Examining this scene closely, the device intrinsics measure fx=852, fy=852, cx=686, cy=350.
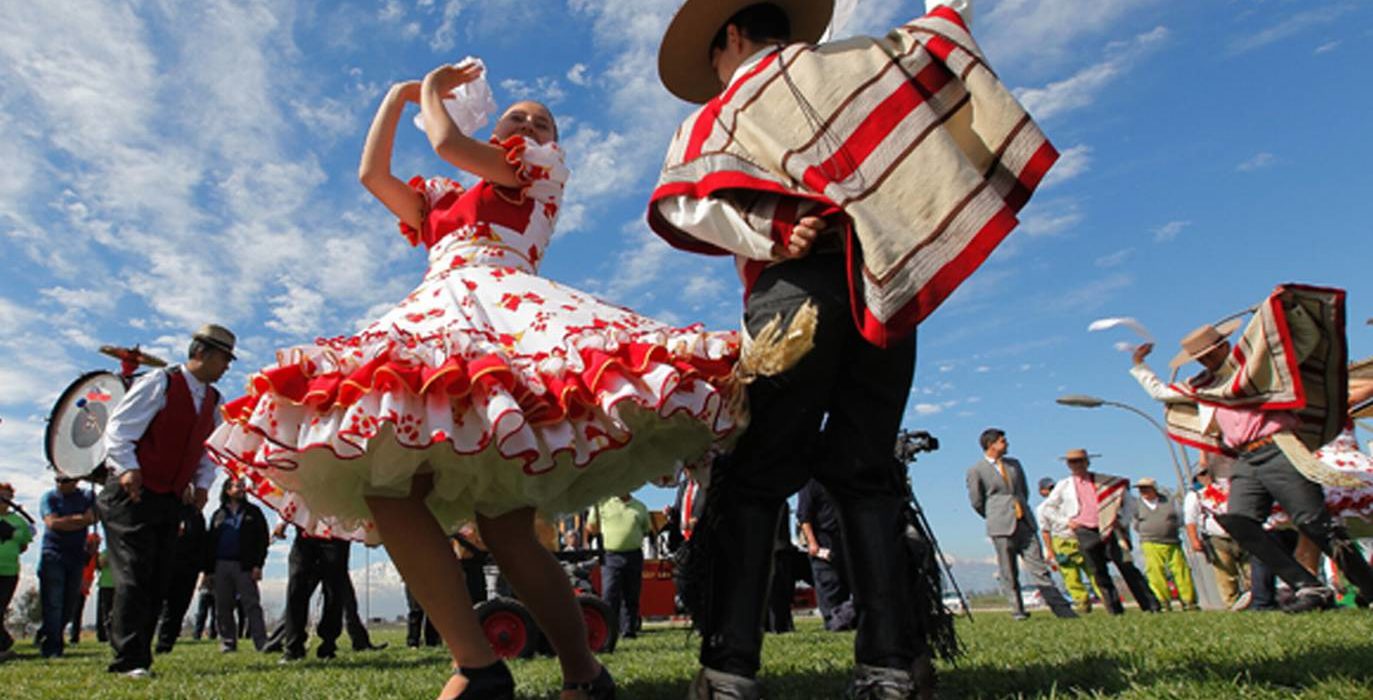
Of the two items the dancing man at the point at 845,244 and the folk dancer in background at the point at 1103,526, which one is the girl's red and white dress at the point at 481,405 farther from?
the folk dancer in background at the point at 1103,526

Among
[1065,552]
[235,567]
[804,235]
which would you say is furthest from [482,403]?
[1065,552]

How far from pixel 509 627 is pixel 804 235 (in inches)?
168

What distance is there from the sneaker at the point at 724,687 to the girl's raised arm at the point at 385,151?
205cm

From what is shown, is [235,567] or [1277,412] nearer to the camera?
[1277,412]

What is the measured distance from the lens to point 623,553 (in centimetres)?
962

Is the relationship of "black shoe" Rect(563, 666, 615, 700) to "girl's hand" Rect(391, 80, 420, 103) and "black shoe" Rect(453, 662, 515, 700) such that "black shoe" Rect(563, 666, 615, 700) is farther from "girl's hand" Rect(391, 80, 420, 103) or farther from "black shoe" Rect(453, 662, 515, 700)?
"girl's hand" Rect(391, 80, 420, 103)

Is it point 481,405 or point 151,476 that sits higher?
point 151,476

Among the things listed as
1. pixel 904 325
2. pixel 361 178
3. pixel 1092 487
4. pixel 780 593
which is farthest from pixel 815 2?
pixel 1092 487

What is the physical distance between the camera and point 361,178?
10.3 feet

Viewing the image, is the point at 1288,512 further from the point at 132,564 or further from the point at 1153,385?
the point at 132,564

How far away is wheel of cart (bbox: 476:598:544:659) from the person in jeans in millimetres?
4729

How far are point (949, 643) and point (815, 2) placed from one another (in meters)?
2.09

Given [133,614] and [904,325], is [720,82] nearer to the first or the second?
[904,325]

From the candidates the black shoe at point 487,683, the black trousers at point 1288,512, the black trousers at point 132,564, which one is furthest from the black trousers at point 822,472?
the black trousers at point 1288,512
